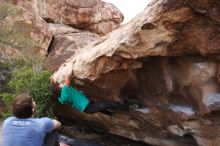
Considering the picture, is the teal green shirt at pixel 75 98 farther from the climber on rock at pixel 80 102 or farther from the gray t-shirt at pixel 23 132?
the gray t-shirt at pixel 23 132

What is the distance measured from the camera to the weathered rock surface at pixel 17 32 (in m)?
15.5

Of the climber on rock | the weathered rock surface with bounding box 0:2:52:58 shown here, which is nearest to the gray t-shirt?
the climber on rock

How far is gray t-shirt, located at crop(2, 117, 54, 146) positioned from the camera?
430 centimetres

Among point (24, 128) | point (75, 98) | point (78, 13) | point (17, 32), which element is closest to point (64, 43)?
point (17, 32)

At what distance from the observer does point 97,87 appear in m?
9.65

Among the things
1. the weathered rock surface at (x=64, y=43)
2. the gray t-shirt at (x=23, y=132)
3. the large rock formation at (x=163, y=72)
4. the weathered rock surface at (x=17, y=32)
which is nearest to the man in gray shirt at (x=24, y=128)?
the gray t-shirt at (x=23, y=132)

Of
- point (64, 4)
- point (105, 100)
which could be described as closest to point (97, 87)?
point (105, 100)

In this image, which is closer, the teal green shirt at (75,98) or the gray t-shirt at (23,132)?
the gray t-shirt at (23,132)

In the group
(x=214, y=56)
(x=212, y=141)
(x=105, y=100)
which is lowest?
(x=212, y=141)

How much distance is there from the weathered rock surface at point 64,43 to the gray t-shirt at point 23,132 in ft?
39.1

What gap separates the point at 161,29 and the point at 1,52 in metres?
9.80

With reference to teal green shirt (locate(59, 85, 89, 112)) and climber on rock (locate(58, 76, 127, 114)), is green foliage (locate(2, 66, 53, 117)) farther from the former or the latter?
teal green shirt (locate(59, 85, 89, 112))

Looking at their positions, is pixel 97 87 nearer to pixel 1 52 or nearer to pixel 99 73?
pixel 99 73

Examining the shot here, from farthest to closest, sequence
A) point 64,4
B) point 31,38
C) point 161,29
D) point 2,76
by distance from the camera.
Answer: point 64,4 → point 31,38 → point 2,76 → point 161,29
